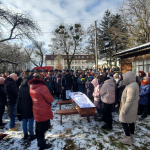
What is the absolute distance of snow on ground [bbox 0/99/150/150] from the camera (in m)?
2.88

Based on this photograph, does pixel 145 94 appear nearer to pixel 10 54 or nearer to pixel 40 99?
pixel 40 99

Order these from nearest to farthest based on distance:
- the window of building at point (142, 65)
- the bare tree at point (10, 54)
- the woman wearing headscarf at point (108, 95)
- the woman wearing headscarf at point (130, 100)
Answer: the woman wearing headscarf at point (130, 100)
the woman wearing headscarf at point (108, 95)
the window of building at point (142, 65)
the bare tree at point (10, 54)

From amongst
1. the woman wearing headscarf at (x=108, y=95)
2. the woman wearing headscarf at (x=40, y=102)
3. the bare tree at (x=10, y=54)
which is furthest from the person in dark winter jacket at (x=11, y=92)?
the bare tree at (x=10, y=54)

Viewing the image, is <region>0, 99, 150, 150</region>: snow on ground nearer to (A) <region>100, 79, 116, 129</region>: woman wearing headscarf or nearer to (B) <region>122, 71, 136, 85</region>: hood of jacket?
(A) <region>100, 79, 116, 129</region>: woman wearing headscarf

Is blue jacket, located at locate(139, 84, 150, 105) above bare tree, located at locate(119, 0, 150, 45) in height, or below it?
below

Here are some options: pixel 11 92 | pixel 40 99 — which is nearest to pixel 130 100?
pixel 40 99

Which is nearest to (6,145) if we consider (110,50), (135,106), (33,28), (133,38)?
(135,106)

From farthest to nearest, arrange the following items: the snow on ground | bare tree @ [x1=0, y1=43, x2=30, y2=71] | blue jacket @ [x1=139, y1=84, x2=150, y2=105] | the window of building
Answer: bare tree @ [x1=0, y1=43, x2=30, y2=71] → the window of building → blue jacket @ [x1=139, y1=84, x2=150, y2=105] → the snow on ground

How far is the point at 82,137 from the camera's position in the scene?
10.7 feet

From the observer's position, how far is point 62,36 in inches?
1013

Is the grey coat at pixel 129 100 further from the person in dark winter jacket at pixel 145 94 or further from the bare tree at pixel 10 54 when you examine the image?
the bare tree at pixel 10 54

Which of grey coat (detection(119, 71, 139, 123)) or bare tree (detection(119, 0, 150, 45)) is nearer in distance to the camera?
grey coat (detection(119, 71, 139, 123))

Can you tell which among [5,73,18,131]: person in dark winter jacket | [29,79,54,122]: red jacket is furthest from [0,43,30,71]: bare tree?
[29,79,54,122]: red jacket

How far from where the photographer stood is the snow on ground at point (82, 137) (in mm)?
2875
